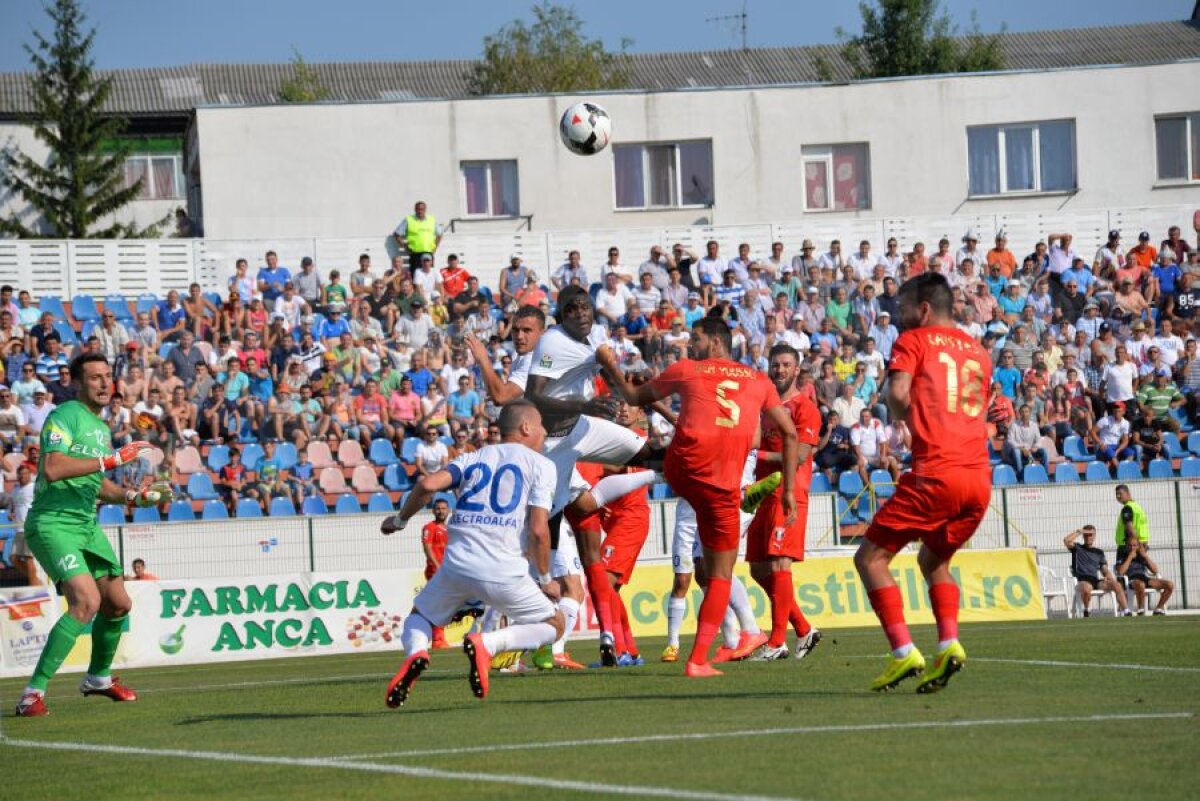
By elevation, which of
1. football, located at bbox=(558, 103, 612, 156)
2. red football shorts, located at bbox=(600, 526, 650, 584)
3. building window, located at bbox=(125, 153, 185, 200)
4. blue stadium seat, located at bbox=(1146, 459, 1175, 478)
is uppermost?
building window, located at bbox=(125, 153, 185, 200)

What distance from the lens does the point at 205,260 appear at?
1344 inches

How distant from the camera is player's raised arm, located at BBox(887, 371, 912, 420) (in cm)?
931

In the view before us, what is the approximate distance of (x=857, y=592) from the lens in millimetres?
23562

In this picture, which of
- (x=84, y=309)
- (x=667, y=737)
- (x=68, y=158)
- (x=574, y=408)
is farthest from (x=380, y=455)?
(x=68, y=158)

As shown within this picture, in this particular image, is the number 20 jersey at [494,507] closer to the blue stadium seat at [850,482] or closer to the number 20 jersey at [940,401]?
the number 20 jersey at [940,401]

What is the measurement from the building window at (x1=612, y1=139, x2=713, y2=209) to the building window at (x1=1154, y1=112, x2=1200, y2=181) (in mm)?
10782

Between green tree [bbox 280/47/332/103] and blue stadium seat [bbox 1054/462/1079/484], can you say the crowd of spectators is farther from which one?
green tree [bbox 280/47/332/103]

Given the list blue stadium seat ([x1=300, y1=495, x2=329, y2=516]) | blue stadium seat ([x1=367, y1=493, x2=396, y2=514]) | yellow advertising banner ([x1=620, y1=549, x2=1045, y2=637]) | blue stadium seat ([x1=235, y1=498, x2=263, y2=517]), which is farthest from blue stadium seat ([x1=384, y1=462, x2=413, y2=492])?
yellow advertising banner ([x1=620, y1=549, x2=1045, y2=637])

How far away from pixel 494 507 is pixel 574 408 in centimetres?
291

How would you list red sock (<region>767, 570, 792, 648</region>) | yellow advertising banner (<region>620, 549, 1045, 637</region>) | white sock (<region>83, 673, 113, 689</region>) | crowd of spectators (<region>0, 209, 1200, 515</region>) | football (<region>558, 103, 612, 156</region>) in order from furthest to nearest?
1. crowd of spectators (<region>0, 209, 1200, 515</region>)
2. football (<region>558, 103, 612, 156</region>)
3. yellow advertising banner (<region>620, 549, 1045, 637</region>)
4. red sock (<region>767, 570, 792, 648</region>)
5. white sock (<region>83, 673, 113, 689</region>)

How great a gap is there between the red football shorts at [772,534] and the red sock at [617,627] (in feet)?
3.46

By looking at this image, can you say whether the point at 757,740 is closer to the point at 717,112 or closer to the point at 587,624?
the point at 587,624

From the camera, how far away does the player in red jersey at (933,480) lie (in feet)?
30.9

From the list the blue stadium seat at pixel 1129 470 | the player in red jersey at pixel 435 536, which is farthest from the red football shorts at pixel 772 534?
the blue stadium seat at pixel 1129 470
